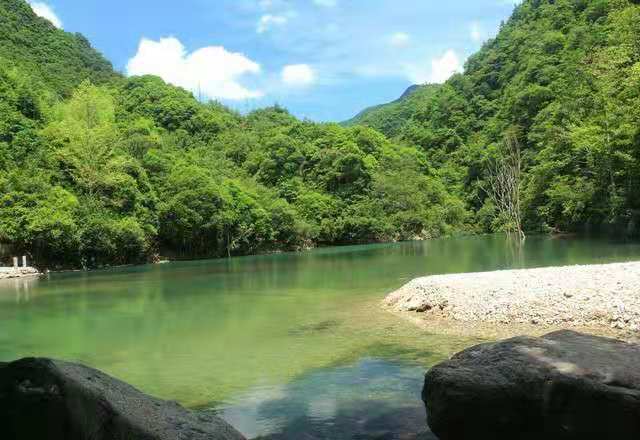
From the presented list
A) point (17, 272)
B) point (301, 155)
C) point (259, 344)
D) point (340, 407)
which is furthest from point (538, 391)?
point (301, 155)

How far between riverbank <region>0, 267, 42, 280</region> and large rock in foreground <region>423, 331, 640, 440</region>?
39880mm

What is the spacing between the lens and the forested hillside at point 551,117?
1790 inches

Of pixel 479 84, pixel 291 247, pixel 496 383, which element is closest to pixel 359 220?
pixel 291 247

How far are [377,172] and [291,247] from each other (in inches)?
1156

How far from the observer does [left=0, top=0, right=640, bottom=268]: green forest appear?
46.8m

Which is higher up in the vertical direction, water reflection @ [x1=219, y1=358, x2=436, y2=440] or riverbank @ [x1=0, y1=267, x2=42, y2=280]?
riverbank @ [x1=0, y1=267, x2=42, y2=280]

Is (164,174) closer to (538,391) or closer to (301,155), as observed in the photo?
(301,155)

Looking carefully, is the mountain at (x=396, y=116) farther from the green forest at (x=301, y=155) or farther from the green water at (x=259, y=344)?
the green water at (x=259, y=344)

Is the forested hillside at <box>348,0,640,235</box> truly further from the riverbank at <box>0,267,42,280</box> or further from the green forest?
the riverbank at <box>0,267,42,280</box>

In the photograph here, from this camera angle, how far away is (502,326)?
14.0m

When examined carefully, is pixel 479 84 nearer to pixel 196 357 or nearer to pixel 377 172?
pixel 377 172

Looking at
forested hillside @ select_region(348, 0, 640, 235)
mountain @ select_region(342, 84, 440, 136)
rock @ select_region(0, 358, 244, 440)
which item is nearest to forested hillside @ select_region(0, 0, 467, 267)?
forested hillside @ select_region(348, 0, 640, 235)

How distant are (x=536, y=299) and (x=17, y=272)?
3741 centimetres

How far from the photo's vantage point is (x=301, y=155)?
93312mm
